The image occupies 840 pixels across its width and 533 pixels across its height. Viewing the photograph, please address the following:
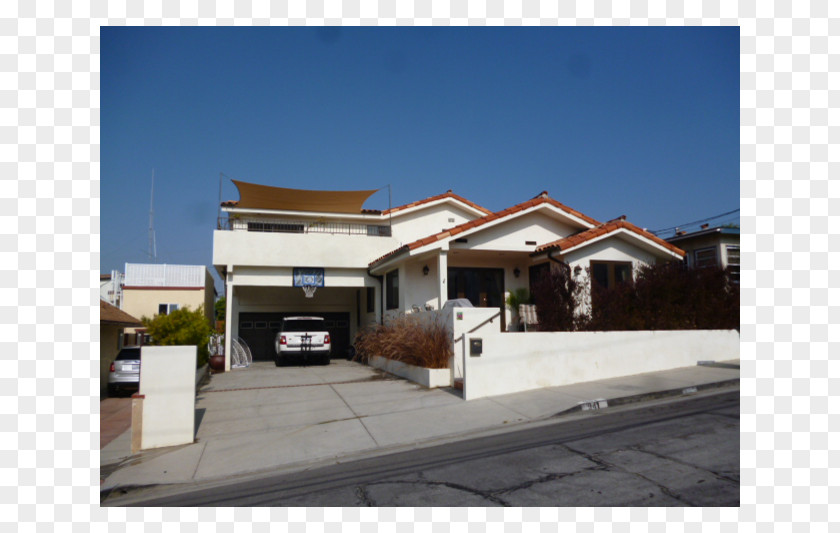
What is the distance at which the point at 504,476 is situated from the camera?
596cm

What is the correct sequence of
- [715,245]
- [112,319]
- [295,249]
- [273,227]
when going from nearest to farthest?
[112,319] → [295,249] → [715,245] → [273,227]

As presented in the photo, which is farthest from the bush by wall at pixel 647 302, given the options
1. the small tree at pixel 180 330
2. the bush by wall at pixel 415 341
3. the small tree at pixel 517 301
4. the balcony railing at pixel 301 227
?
the balcony railing at pixel 301 227

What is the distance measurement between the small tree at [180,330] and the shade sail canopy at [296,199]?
7.36 meters

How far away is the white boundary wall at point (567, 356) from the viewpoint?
10953 mm

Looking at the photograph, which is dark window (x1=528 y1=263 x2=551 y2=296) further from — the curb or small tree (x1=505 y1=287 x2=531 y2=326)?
the curb

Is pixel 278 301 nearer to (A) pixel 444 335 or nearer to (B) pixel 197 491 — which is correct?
(A) pixel 444 335

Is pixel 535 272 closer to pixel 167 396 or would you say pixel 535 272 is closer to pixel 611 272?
pixel 611 272

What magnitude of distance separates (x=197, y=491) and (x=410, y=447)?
283 centimetres

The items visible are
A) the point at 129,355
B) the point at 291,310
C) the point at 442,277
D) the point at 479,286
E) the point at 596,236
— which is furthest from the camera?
the point at 291,310

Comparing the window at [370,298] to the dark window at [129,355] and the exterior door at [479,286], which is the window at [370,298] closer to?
the exterior door at [479,286]

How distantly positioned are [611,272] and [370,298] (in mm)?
9310

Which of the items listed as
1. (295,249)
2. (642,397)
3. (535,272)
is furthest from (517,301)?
(295,249)

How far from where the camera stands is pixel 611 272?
1712cm

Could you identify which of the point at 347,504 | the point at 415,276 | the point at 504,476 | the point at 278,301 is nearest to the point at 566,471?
the point at 504,476
